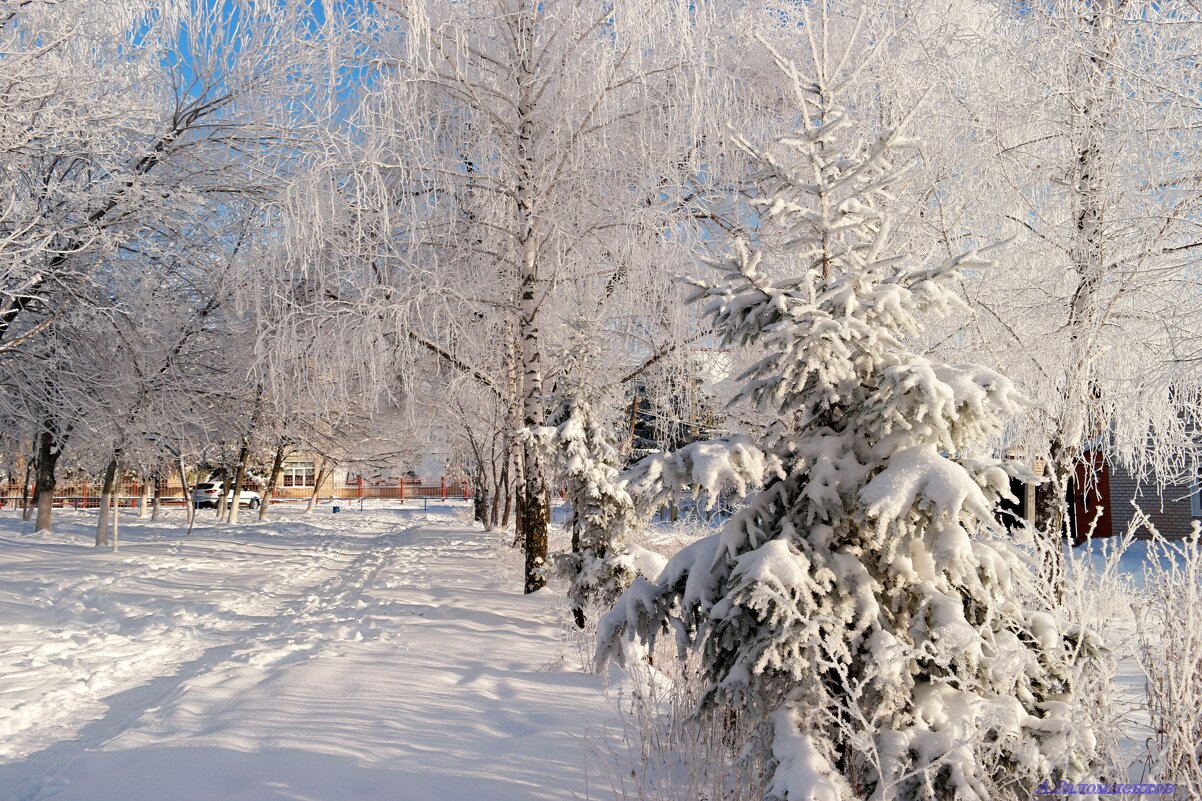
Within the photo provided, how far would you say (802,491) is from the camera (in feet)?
10.9

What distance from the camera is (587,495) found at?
820cm

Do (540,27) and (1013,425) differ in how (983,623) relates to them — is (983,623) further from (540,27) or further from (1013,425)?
(540,27)

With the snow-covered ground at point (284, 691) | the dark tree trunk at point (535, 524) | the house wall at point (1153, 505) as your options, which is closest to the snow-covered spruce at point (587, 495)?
the snow-covered ground at point (284, 691)

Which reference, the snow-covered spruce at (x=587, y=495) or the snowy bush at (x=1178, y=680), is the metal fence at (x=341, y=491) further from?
the snowy bush at (x=1178, y=680)

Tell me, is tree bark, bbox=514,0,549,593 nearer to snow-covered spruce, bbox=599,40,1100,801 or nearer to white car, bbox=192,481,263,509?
snow-covered spruce, bbox=599,40,1100,801

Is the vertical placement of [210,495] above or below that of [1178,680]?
below

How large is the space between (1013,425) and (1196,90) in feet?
13.6

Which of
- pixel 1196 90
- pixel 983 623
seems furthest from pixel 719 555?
pixel 1196 90

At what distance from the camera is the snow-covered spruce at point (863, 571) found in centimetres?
293

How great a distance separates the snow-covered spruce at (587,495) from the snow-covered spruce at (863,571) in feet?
13.0

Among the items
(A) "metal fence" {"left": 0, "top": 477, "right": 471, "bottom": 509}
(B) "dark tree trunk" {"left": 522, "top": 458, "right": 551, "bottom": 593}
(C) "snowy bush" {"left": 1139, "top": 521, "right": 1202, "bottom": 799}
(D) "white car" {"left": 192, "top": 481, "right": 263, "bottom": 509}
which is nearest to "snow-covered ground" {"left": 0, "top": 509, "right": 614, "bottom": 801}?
(B) "dark tree trunk" {"left": 522, "top": 458, "right": 551, "bottom": 593}

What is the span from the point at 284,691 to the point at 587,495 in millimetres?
3595

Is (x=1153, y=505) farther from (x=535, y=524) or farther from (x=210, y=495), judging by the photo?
(x=210, y=495)

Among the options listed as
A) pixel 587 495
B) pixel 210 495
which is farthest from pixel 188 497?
pixel 587 495
